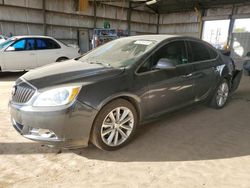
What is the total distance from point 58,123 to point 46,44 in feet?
21.1

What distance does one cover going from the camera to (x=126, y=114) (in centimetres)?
269

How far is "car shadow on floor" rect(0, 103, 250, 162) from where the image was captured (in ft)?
8.55

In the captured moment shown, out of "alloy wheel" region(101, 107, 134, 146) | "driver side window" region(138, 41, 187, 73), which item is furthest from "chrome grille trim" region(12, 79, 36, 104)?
"driver side window" region(138, 41, 187, 73)

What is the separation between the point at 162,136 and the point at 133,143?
19.4 inches

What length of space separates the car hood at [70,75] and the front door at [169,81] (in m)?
0.49

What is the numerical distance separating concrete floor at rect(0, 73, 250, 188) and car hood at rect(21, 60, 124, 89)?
0.87 metres

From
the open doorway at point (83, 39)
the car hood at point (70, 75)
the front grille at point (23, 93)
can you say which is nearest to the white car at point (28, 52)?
the car hood at point (70, 75)

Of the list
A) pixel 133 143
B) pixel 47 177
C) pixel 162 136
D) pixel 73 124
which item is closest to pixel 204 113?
pixel 162 136

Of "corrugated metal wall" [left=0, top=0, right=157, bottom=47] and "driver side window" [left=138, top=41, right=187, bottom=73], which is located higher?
"corrugated metal wall" [left=0, top=0, right=157, bottom=47]

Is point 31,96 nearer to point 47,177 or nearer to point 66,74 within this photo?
point 66,74

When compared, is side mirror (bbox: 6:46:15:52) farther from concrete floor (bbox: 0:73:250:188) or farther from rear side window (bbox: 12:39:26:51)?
concrete floor (bbox: 0:73:250:188)

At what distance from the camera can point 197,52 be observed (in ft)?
11.9

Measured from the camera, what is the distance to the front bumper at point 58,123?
2.22m

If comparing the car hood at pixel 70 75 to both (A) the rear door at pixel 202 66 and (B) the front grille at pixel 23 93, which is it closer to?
(B) the front grille at pixel 23 93
